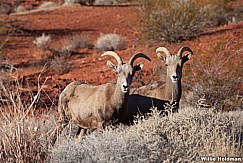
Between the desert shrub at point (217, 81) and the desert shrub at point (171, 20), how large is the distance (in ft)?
26.9

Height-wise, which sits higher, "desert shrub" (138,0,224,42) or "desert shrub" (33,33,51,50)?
"desert shrub" (138,0,224,42)

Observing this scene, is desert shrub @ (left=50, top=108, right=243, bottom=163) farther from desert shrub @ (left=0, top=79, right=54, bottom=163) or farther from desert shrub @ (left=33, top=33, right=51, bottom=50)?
desert shrub @ (left=33, top=33, right=51, bottom=50)

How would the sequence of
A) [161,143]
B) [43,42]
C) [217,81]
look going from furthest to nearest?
[43,42], [217,81], [161,143]

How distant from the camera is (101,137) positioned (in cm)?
880

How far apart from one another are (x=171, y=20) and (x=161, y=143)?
15.3 m

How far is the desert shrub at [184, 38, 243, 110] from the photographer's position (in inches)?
543

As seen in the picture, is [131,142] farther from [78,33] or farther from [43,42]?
[78,33]

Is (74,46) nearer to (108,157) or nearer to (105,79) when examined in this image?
(105,79)

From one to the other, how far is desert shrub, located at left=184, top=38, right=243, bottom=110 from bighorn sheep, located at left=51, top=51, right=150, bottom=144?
10.5 ft

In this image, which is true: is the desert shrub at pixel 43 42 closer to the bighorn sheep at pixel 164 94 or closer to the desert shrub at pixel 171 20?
the desert shrub at pixel 171 20

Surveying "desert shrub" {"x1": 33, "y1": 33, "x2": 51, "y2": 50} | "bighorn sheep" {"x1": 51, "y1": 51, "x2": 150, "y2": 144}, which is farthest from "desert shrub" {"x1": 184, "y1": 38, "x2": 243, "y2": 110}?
"desert shrub" {"x1": 33, "y1": 33, "x2": 51, "y2": 50}

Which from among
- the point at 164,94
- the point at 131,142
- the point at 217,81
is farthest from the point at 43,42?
the point at 131,142

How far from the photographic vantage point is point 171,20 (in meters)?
22.9

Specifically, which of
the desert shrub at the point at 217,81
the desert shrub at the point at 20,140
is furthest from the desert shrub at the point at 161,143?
the desert shrub at the point at 217,81
